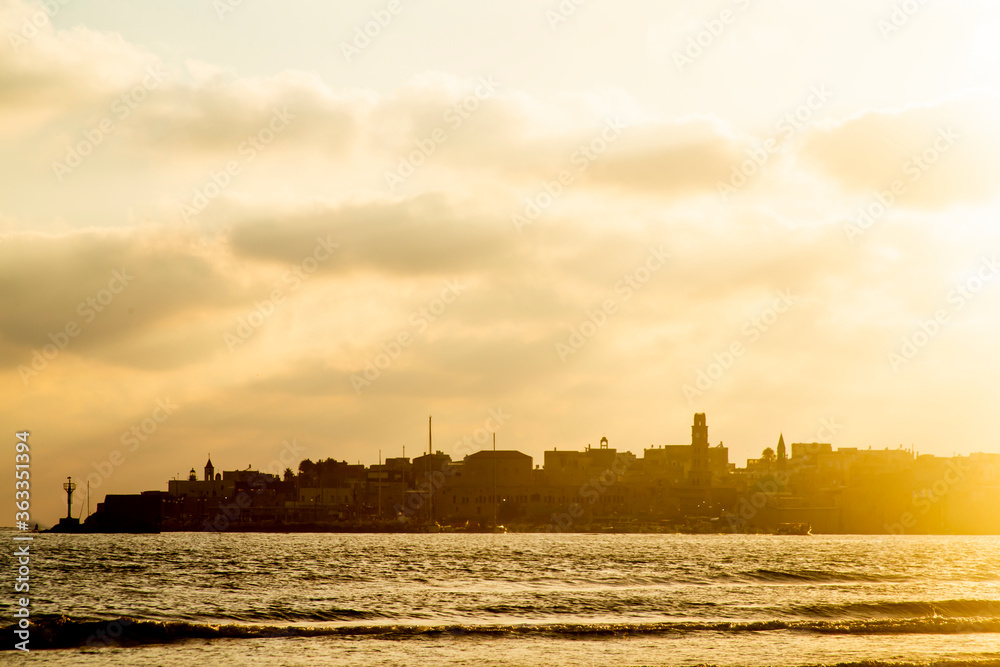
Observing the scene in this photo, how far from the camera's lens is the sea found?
37031 millimetres

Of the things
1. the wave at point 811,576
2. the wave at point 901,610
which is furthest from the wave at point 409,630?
the wave at point 811,576

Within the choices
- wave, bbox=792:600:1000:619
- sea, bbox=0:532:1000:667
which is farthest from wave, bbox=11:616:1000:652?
wave, bbox=792:600:1000:619

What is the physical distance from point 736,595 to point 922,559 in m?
57.7

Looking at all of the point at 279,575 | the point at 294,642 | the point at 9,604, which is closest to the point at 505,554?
the point at 279,575

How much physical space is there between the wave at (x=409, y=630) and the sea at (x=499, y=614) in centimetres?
12

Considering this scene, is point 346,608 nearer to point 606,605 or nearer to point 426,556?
point 606,605

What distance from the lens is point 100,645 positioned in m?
39.2

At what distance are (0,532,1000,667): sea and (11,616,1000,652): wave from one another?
119mm

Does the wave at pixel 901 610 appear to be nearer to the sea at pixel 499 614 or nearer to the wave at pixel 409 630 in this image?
the sea at pixel 499 614

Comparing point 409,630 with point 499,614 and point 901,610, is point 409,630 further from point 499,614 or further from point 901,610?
point 901,610

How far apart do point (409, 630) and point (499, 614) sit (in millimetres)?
7108

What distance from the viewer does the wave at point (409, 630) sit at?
134 feet

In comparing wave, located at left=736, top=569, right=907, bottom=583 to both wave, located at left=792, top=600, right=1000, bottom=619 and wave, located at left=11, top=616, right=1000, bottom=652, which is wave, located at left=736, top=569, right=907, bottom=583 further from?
wave, located at left=11, top=616, right=1000, bottom=652

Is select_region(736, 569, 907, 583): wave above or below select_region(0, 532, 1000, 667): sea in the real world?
below
